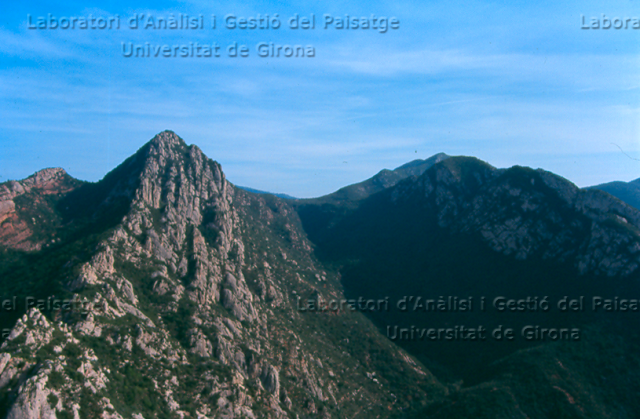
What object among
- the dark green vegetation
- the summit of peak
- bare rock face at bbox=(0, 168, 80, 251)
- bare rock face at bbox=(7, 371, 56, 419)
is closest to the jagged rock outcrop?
bare rock face at bbox=(7, 371, 56, 419)

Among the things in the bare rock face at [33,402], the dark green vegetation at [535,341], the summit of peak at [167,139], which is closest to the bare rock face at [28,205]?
the summit of peak at [167,139]

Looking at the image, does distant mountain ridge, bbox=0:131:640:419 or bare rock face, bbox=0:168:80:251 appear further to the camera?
bare rock face, bbox=0:168:80:251

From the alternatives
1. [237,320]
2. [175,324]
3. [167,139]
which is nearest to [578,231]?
[237,320]

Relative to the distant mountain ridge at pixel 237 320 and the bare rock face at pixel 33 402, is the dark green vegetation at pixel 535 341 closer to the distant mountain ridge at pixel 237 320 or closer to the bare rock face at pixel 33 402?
the distant mountain ridge at pixel 237 320

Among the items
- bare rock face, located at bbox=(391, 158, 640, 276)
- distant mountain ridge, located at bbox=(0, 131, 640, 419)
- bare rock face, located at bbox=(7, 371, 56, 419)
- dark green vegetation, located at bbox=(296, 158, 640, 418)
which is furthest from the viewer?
bare rock face, located at bbox=(391, 158, 640, 276)

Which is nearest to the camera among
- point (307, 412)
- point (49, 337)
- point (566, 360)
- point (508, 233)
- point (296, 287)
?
point (49, 337)

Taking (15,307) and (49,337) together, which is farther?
(15,307)

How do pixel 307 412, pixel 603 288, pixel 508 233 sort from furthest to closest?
pixel 508 233 < pixel 603 288 < pixel 307 412

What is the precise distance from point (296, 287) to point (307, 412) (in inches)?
2913

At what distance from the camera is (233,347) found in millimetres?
116250

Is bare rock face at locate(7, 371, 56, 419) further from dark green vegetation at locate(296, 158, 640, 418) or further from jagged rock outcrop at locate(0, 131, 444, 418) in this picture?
dark green vegetation at locate(296, 158, 640, 418)

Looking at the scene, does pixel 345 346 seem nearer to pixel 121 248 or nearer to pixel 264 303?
pixel 264 303

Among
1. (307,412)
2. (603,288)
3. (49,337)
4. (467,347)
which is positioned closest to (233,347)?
(307,412)

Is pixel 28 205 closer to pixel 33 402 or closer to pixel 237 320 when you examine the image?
pixel 237 320
